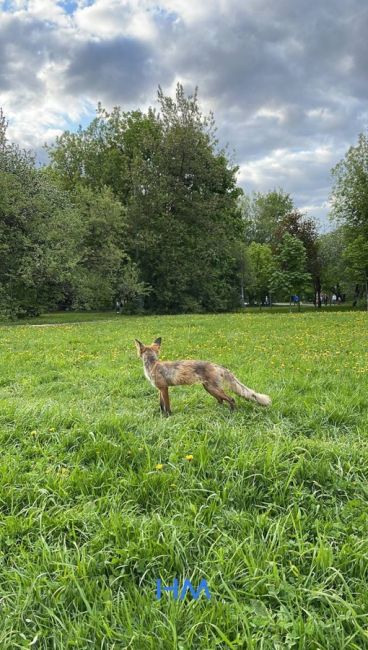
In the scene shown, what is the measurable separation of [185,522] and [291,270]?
3791 cm

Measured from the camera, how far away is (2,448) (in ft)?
13.7

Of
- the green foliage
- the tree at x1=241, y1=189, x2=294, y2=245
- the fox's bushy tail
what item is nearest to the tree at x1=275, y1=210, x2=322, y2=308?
the green foliage

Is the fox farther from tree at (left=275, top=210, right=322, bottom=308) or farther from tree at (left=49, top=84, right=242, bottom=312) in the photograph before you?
tree at (left=275, top=210, right=322, bottom=308)

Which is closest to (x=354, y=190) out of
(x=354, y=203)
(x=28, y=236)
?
(x=354, y=203)

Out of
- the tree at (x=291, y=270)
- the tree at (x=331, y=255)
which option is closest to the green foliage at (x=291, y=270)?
the tree at (x=291, y=270)

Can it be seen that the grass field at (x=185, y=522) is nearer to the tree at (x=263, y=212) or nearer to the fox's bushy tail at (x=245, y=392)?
the fox's bushy tail at (x=245, y=392)

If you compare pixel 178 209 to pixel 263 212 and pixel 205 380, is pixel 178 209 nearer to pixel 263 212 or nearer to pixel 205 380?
pixel 205 380

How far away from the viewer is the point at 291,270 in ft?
128

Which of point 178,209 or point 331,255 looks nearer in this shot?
point 178,209

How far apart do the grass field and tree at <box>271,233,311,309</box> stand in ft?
108

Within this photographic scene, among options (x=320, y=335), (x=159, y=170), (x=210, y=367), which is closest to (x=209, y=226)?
(x=159, y=170)

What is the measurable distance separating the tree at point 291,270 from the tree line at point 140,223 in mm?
104
